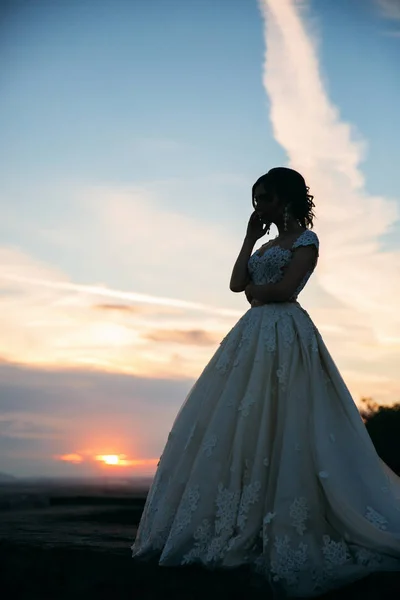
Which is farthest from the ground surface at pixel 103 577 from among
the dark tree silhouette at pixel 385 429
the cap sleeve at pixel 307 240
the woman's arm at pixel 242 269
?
the dark tree silhouette at pixel 385 429

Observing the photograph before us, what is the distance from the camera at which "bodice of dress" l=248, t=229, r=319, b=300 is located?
6.76 metres

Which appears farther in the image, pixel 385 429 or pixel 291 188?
pixel 385 429

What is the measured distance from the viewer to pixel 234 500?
19.9ft

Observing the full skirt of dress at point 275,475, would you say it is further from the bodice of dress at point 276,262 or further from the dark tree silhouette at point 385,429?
the dark tree silhouette at point 385,429

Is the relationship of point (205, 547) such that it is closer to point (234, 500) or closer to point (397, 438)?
point (234, 500)

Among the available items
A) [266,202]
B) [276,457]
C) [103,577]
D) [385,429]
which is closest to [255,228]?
[266,202]

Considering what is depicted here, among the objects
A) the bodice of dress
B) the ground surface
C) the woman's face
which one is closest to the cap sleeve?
the bodice of dress

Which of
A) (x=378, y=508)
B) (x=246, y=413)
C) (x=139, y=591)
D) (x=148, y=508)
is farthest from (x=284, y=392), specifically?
(x=139, y=591)

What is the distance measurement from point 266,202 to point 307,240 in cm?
58

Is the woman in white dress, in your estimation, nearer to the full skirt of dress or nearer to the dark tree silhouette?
the full skirt of dress

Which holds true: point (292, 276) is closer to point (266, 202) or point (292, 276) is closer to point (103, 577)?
point (266, 202)

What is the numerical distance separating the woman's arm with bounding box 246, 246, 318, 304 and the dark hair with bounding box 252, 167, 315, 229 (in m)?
0.44

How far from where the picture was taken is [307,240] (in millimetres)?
6727

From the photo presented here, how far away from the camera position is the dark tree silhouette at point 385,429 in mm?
25875
